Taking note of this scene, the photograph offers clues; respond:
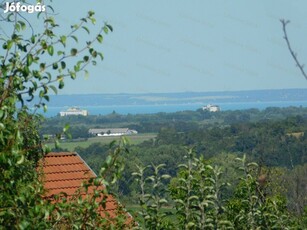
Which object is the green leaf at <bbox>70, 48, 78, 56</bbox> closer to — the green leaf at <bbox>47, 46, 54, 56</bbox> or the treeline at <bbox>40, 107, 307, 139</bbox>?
the green leaf at <bbox>47, 46, 54, 56</bbox>

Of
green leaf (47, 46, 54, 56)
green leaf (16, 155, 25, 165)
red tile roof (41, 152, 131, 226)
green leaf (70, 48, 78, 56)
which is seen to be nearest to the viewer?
green leaf (16, 155, 25, 165)

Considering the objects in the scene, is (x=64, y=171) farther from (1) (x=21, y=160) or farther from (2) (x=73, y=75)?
(1) (x=21, y=160)

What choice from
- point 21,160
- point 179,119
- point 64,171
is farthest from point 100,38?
point 179,119

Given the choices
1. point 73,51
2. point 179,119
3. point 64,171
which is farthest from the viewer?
point 179,119

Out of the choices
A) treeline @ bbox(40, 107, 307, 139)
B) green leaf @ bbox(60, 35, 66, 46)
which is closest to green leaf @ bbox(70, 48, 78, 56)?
green leaf @ bbox(60, 35, 66, 46)

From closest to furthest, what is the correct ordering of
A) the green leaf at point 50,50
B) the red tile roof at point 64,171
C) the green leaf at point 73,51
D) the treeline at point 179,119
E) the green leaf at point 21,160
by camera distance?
the green leaf at point 21,160 → the green leaf at point 50,50 → the green leaf at point 73,51 → the red tile roof at point 64,171 → the treeline at point 179,119

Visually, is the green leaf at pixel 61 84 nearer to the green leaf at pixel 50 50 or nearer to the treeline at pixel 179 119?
the green leaf at pixel 50 50

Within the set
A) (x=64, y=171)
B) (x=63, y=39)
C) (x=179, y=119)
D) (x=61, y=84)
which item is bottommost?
(x=64, y=171)

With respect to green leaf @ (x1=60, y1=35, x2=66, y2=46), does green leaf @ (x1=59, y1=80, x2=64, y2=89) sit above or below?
below

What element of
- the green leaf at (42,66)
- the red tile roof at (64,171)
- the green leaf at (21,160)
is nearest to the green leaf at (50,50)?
the green leaf at (42,66)

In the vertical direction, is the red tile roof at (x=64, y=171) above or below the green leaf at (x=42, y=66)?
below

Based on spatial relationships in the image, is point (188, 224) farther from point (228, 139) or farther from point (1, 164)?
point (228, 139)

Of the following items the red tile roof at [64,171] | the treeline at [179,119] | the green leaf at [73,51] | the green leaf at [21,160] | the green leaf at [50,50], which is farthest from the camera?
the treeline at [179,119]

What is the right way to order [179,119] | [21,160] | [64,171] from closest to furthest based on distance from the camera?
1. [21,160]
2. [64,171]
3. [179,119]
